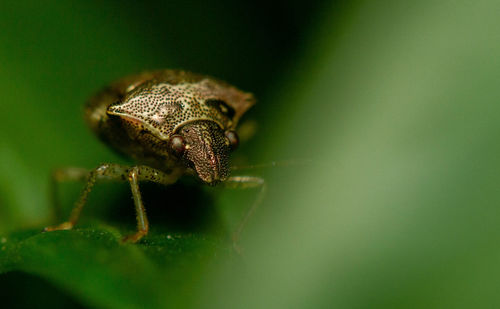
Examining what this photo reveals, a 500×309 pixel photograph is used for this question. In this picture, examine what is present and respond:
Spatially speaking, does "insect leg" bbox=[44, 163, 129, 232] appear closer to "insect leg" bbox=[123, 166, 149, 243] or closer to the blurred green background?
the blurred green background

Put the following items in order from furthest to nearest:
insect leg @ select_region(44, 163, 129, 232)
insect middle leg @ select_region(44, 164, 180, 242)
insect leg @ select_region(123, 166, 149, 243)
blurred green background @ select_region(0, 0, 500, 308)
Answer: insect leg @ select_region(44, 163, 129, 232)
insect middle leg @ select_region(44, 164, 180, 242)
insect leg @ select_region(123, 166, 149, 243)
blurred green background @ select_region(0, 0, 500, 308)

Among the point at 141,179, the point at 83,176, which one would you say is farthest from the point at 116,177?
the point at 83,176

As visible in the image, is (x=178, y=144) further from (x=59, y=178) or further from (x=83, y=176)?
(x=59, y=178)

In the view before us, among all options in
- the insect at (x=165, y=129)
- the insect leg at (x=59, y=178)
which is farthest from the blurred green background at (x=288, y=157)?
the insect at (x=165, y=129)

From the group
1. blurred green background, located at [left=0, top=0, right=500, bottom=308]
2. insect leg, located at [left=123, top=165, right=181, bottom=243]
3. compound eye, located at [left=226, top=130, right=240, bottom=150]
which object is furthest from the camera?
compound eye, located at [left=226, top=130, right=240, bottom=150]

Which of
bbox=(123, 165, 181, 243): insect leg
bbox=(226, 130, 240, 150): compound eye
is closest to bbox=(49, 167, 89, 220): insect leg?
bbox=(123, 165, 181, 243): insect leg

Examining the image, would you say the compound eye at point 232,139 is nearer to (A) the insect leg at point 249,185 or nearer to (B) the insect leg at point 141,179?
(A) the insect leg at point 249,185

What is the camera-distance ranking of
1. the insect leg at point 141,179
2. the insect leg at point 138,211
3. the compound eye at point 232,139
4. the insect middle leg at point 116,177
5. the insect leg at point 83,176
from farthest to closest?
the compound eye at point 232,139, the insect leg at point 83,176, the insect middle leg at point 116,177, the insect leg at point 141,179, the insect leg at point 138,211

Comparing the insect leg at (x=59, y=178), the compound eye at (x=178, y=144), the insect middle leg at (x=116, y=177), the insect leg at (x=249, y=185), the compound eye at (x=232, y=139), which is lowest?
the insect leg at (x=59, y=178)

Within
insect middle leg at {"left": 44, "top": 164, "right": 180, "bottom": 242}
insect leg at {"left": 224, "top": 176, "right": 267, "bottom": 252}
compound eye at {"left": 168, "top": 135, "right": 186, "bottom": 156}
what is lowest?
insect middle leg at {"left": 44, "top": 164, "right": 180, "bottom": 242}
